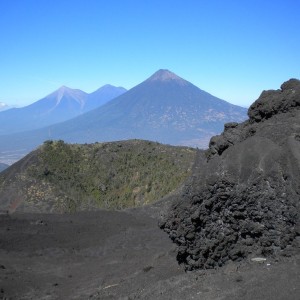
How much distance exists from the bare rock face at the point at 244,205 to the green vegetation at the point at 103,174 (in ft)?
69.8

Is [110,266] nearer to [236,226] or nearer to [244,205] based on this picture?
[236,226]

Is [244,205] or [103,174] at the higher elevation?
[244,205]

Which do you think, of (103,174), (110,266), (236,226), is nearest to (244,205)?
(236,226)

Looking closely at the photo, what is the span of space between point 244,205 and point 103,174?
85.0 feet

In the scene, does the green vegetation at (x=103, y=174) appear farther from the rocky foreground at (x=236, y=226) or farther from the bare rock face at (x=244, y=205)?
the bare rock face at (x=244, y=205)

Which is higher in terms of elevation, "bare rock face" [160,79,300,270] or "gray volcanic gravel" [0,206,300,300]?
"bare rock face" [160,79,300,270]

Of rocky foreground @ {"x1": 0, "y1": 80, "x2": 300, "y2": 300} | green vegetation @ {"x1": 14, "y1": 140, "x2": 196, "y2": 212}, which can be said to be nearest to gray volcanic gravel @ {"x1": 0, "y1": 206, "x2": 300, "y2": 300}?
rocky foreground @ {"x1": 0, "y1": 80, "x2": 300, "y2": 300}

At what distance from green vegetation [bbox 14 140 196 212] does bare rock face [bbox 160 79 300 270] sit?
69.8 feet

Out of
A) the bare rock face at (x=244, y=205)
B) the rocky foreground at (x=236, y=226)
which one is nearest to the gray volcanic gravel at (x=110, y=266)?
the rocky foreground at (x=236, y=226)

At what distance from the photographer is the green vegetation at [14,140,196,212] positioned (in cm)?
3222

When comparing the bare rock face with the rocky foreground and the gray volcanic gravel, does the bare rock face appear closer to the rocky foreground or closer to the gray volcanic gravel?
the rocky foreground

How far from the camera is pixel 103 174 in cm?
3478

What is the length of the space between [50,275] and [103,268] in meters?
2.18

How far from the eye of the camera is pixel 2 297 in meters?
13.7
